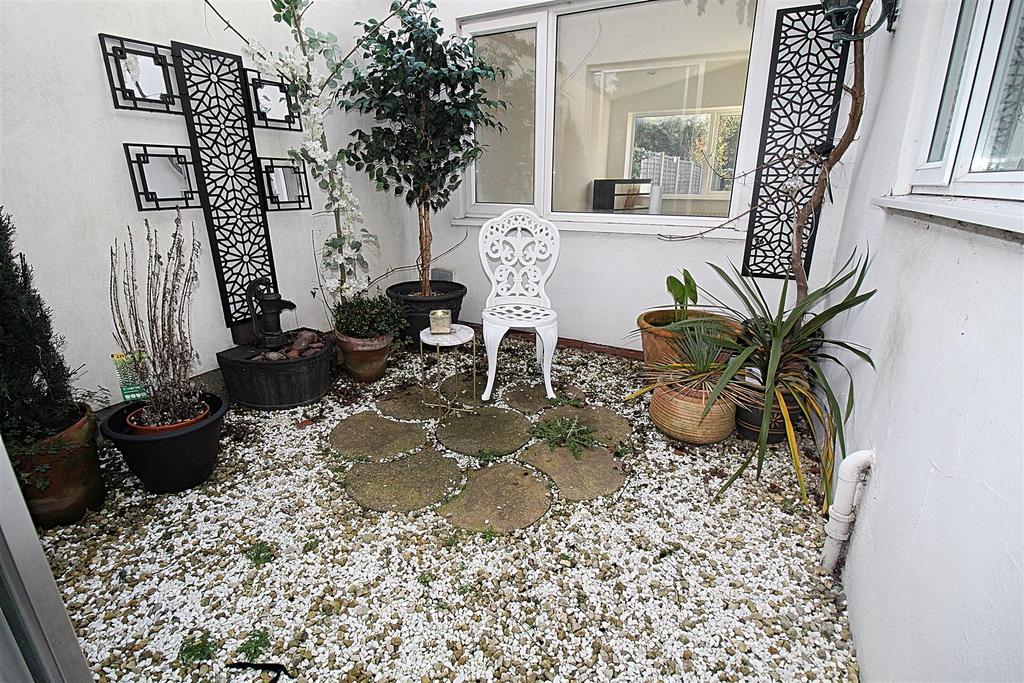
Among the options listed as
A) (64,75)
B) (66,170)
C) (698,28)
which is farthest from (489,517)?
(698,28)

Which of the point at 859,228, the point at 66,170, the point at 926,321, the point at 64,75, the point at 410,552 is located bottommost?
the point at 410,552

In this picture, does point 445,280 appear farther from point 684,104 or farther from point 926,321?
point 926,321

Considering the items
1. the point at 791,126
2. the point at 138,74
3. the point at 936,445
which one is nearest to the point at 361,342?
the point at 138,74

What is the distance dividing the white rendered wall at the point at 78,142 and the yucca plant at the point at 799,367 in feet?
8.67

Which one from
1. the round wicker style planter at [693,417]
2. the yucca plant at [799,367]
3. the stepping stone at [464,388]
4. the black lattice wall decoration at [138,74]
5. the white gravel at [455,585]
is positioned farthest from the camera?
the stepping stone at [464,388]

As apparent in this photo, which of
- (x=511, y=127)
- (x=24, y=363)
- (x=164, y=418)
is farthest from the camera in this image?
(x=511, y=127)

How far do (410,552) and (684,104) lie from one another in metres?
3.05

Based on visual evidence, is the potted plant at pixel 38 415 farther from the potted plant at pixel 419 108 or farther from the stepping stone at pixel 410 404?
the potted plant at pixel 419 108

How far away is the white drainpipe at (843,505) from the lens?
136 centimetres

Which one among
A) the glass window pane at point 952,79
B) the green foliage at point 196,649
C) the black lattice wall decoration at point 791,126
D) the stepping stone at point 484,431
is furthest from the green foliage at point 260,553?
the black lattice wall decoration at point 791,126

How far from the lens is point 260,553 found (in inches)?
63.4

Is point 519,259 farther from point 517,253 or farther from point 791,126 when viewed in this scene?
point 791,126

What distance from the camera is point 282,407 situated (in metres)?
2.57

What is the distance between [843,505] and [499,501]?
114 centimetres
